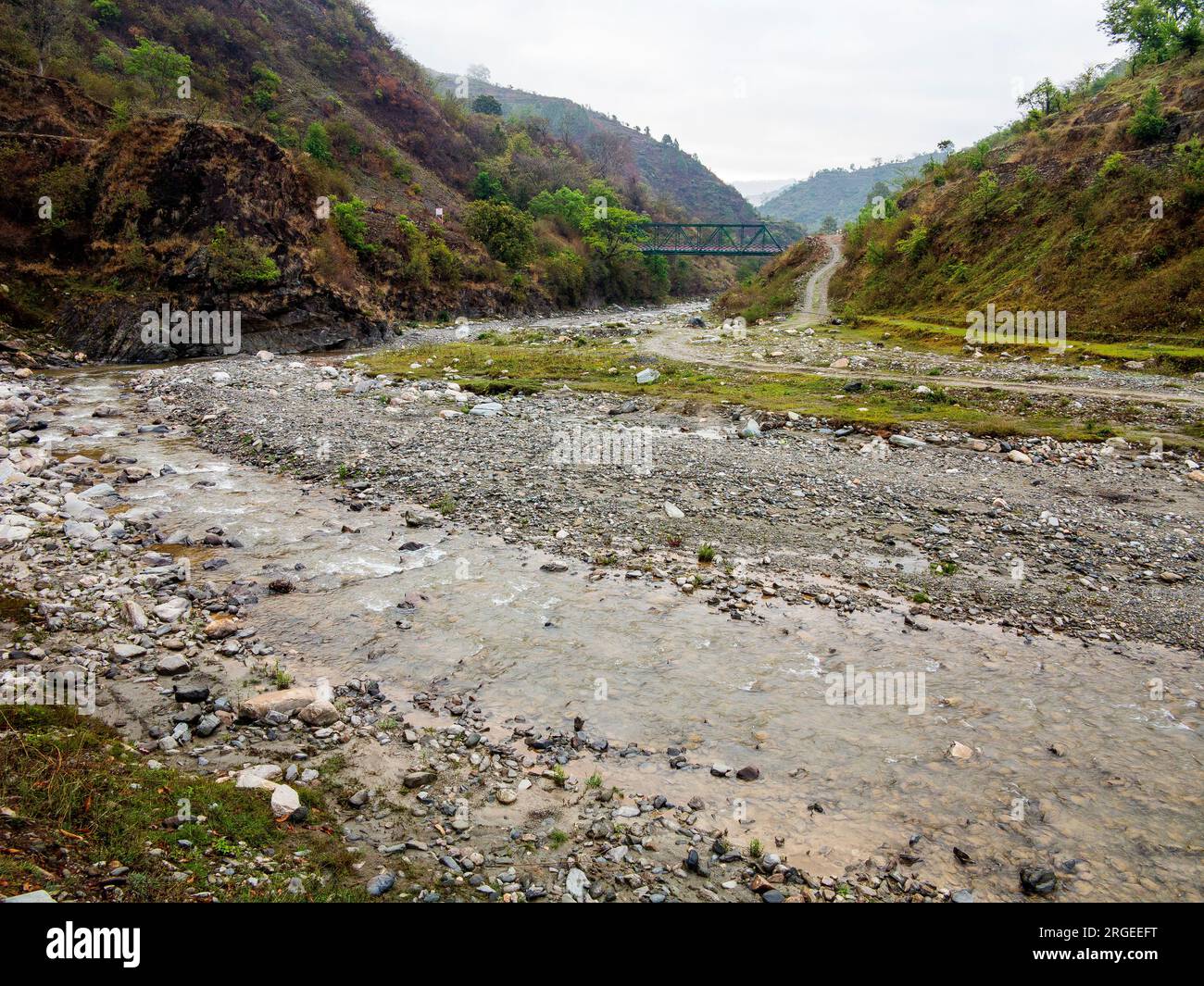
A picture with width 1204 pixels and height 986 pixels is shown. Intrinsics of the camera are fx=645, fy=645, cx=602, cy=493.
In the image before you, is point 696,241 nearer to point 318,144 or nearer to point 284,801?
point 318,144

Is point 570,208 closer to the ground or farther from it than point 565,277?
farther from it

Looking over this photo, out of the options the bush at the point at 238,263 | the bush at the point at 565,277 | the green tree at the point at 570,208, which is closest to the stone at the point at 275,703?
the bush at the point at 238,263

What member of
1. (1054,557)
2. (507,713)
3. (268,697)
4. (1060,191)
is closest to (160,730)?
(268,697)

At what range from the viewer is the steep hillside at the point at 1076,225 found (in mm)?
30141

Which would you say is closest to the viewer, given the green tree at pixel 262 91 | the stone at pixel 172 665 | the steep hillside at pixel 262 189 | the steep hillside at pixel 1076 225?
the stone at pixel 172 665

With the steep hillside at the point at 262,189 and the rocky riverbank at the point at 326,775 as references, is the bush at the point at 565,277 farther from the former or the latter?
the rocky riverbank at the point at 326,775

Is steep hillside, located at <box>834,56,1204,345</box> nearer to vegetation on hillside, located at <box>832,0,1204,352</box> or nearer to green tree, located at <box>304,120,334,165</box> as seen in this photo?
vegetation on hillside, located at <box>832,0,1204,352</box>

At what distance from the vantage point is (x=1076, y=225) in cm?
3612

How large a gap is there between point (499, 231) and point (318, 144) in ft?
51.2

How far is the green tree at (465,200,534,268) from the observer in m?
58.2

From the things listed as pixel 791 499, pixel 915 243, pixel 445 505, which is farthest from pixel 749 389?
pixel 915 243

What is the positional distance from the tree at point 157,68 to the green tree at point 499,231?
22.9 metres

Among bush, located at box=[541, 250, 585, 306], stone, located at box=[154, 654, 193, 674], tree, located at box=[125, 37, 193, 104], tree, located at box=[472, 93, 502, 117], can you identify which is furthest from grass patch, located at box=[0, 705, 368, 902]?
tree, located at box=[472, 93, 502, 117]

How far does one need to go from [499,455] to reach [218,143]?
96.5 ft
